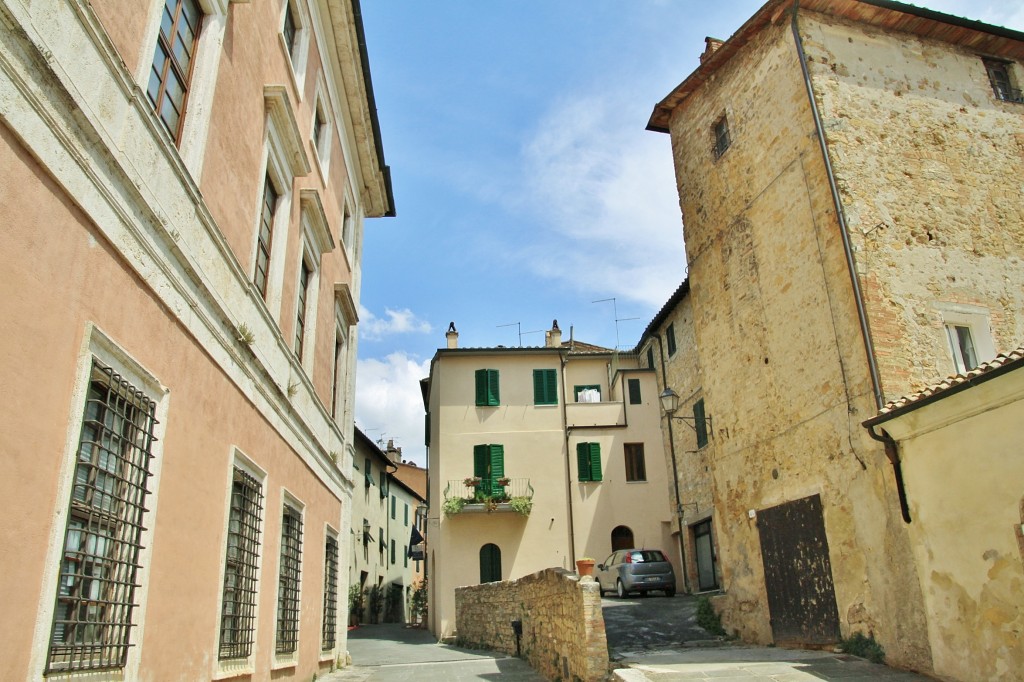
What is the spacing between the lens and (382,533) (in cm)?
3372

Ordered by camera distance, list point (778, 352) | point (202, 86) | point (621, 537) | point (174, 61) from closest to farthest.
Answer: point (174, 61) → point (202, 86) → point (778, 352) → point (621, 537)

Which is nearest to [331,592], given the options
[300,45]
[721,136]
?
[300,45]

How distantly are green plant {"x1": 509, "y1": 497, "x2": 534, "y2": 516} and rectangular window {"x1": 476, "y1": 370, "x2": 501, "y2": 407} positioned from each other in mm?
3349

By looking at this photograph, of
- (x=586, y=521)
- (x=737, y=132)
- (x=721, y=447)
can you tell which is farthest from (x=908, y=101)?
(x=586, y=521)

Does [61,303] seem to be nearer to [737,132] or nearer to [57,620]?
[57,620]

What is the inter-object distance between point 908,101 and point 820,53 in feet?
5.57

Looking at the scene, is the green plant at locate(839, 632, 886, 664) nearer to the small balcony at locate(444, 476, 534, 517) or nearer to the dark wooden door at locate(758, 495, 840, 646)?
the dark wooden door at locate(758, 495, 840, 646)

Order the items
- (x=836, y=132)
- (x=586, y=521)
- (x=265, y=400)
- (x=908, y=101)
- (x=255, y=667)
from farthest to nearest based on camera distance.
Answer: (x=586, y=521), (x=908, y=101), (x=836, y=132), (x=265, y=400), (x=255, y=667)

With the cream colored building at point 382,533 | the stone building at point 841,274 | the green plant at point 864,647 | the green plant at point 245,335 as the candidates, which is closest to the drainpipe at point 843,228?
the stone building at point 841,274

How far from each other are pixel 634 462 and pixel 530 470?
365cm

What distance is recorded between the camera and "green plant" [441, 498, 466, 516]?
74.5ft

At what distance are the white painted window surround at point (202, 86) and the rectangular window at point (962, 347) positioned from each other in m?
9.78

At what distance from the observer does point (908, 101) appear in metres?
12.1

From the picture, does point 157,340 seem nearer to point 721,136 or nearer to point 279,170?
point 279,170
